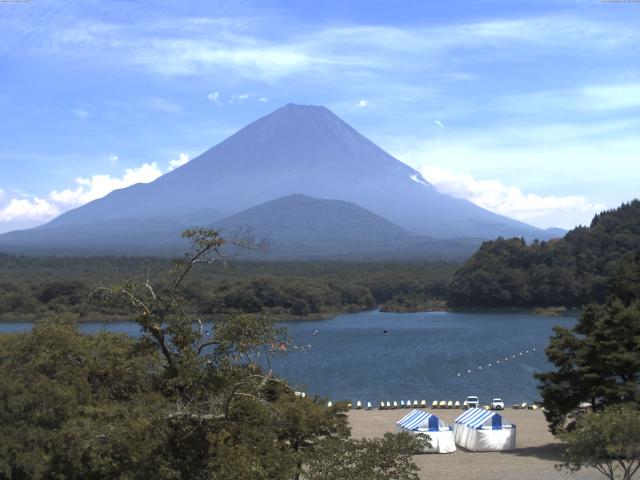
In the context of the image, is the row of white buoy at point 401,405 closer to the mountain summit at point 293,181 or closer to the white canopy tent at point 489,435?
the white canopy tent at point 489,435

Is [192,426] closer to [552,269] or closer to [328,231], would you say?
[552,269]

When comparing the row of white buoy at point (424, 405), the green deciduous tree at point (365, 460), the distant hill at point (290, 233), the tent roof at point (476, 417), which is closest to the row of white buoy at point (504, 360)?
the row of white buoy at point (424, 405)

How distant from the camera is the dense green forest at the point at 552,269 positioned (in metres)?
51.8

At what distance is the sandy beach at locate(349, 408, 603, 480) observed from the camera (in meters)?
12.9

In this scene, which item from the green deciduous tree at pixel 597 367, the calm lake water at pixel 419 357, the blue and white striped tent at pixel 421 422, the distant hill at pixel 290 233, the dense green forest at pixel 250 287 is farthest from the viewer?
the distant hill at pixel 290 233

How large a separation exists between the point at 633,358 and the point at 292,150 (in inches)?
6718

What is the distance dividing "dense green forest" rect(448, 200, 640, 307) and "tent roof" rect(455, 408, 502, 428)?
34996 mm

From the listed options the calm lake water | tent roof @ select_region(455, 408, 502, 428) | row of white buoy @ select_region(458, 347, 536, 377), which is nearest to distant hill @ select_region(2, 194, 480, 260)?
the calm lake water

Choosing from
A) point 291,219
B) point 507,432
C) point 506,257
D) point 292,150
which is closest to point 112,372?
point 507,432

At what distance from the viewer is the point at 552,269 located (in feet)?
174

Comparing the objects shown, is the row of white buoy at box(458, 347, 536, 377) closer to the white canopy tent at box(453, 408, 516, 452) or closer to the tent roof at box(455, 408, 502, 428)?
the tent roof at box(455, 408, 502, 428)

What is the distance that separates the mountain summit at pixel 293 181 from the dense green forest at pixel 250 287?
99602 mm

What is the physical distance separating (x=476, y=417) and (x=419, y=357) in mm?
16771

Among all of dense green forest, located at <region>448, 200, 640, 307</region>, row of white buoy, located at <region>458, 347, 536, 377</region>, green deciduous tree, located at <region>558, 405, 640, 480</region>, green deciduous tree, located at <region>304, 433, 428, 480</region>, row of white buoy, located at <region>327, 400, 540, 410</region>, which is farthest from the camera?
dense green forest, located at <region>448, 200, 640, 307</region>
